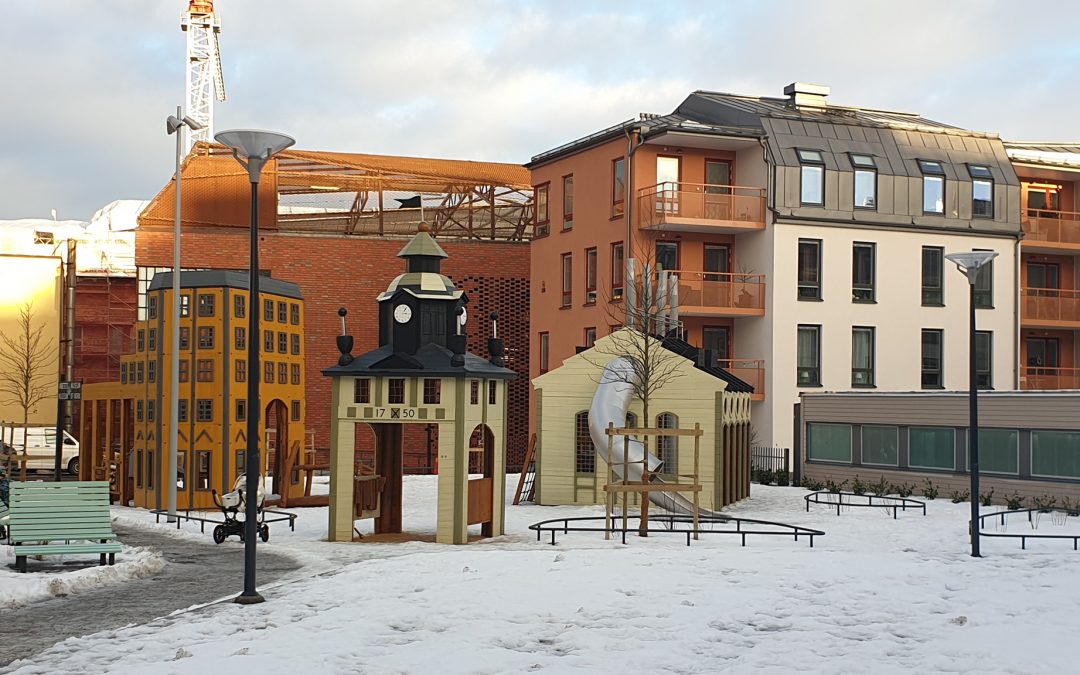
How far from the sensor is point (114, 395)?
33781mm

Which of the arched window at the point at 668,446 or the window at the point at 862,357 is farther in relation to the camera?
the window at the point at 862,357

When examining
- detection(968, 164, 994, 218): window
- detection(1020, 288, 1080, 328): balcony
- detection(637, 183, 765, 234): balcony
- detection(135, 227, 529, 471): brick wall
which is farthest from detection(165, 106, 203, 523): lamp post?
detection(1020, 288, 1080, 328): balcony

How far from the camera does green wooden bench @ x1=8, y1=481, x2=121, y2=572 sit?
1834 cm

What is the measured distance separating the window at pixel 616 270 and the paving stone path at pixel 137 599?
23657 mm

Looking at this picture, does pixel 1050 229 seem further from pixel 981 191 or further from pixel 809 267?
pixel 809 267

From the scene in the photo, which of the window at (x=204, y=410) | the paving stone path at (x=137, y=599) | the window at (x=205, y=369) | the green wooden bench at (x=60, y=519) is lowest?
the paving stone path at (x=137, y=599)

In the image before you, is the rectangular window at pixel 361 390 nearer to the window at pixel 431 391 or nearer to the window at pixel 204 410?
the window at pixel 431 391

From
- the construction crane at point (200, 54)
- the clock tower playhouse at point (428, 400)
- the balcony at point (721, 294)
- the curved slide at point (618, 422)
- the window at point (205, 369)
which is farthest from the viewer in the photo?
the construction crane at point (200, 54)

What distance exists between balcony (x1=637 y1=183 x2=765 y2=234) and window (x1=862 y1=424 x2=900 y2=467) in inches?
372

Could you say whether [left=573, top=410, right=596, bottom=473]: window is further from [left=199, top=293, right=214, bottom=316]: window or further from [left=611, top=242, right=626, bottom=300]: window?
[left=611, top=242, right=626, bottom=300]: window

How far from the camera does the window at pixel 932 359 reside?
150 feet

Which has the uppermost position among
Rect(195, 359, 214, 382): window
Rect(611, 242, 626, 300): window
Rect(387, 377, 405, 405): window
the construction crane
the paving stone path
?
the construction crane

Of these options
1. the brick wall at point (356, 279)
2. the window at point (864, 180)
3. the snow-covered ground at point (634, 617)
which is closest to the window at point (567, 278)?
the brick wall at point (356, 279)

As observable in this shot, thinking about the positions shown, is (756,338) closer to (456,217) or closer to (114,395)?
(456,217)
